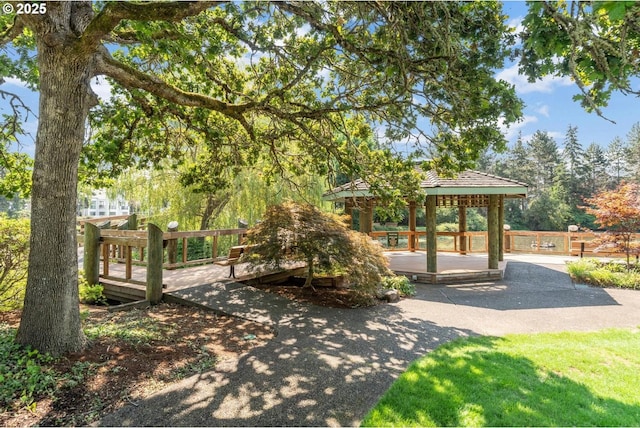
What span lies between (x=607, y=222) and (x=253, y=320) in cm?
1151

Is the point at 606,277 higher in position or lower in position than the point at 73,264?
lower

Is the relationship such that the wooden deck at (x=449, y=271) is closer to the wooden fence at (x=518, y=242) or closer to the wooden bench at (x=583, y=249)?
the wooden fence at (x=518, y=242)

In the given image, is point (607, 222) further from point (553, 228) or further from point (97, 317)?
point (553, 228)

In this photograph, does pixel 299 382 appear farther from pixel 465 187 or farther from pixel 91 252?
pixel 465 187

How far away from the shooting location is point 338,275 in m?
8.00

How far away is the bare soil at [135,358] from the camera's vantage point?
8.74ft

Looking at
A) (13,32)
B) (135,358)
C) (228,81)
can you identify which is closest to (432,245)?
(228,81)

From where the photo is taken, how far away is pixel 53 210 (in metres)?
3.48

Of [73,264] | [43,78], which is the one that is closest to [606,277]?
[73,264]

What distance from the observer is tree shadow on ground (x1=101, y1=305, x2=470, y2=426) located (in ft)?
8.63

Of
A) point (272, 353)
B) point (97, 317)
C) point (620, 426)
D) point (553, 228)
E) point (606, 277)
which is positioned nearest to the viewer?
point (620, 426)

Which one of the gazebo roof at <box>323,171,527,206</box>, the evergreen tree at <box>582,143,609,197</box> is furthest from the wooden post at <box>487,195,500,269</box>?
the evergreen tree at <box>582,143,609,197</box>

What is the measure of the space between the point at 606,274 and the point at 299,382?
9.60 meters

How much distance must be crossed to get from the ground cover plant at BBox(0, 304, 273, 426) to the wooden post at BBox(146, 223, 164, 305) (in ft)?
2.34
